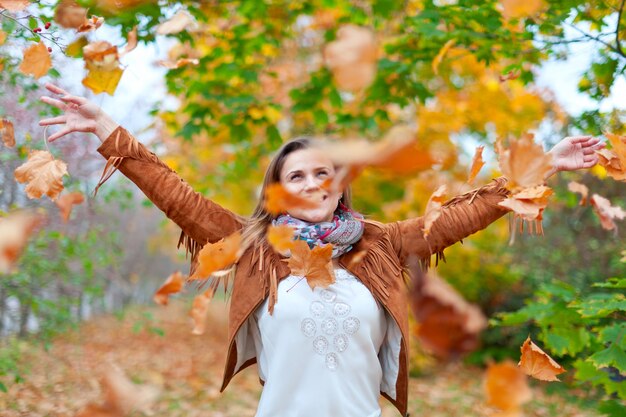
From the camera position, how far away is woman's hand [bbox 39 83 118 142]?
Answer: 2.00 m

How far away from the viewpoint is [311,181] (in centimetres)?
221

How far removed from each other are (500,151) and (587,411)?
14.0 feet

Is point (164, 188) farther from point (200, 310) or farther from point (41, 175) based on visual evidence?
point (200, 310)

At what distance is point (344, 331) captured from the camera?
2.08 m

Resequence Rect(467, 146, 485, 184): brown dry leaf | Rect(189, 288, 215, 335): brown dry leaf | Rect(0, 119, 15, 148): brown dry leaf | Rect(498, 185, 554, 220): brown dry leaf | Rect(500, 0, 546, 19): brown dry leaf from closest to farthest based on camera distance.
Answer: Rect(498, 185, 554, 220): brown dry leaf → Rect(467, 146, 485, 184): brown dry leaf → Rect(0, 119, 15, 148): brown dry leaf → Rect(189, 288, 215, 335): brown dry leaf → Rect(500, 0, 546, 19): brown dry leaf

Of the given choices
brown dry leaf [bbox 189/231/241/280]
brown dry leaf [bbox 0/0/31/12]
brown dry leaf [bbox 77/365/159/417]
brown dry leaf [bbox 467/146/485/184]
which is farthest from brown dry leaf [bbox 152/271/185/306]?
brown dry leaf [bbox 467/146/485/184]

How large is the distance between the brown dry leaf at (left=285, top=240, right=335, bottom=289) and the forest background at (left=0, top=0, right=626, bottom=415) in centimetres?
49

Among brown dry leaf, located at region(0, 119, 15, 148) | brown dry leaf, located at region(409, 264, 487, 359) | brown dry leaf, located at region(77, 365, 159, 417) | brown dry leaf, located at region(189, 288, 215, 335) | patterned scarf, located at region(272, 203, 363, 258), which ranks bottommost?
brown dry leaf, located at region(77, 365, 159, 417)

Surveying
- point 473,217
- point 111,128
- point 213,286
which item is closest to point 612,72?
point 473,217

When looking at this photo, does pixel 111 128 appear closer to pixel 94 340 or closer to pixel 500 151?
pixel 500 151

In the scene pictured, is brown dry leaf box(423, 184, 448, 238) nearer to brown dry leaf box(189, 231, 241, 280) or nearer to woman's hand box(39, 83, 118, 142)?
brown dry leaf box(189, 231, 241, 280)

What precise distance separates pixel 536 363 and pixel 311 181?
107 centimetres

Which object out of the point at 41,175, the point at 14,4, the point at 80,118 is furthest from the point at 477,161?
the point at 14,4

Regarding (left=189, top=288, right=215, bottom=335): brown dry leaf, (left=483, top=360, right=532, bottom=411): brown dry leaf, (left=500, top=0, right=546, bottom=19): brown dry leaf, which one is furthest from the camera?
(left=500, top=0, right=546, bottom=19): brown dry leaf
